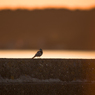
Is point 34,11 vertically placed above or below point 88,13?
above

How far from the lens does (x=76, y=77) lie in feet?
17.6

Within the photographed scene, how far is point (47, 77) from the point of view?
5340mm

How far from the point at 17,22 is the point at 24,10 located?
15.9 meters

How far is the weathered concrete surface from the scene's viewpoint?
5.05 metres

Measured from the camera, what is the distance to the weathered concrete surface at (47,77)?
505cm

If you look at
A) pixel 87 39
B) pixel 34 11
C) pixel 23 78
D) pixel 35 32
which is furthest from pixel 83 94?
pixel 34 11

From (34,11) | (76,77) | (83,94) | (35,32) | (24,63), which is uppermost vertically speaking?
(34,11)

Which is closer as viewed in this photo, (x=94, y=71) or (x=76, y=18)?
(x=94, y=71)

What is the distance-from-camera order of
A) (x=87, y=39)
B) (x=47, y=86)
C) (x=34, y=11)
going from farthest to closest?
(x=34, y=11), (x=87, y=39), (x=47, y=86)

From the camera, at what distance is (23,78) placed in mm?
5258

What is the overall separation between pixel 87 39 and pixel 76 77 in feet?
464

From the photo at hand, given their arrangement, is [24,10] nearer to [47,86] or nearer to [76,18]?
[76,18]

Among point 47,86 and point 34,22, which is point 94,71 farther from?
point 34,22

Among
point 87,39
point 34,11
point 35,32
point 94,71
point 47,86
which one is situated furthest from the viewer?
point 34,11
